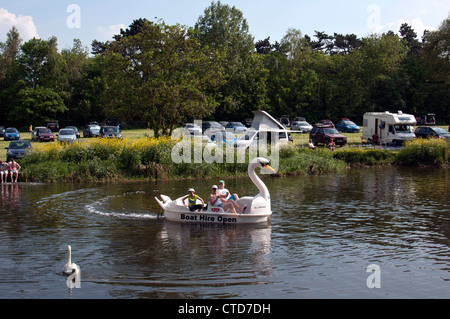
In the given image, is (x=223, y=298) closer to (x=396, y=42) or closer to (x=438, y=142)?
(x=438, y=142)

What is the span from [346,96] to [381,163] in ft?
135

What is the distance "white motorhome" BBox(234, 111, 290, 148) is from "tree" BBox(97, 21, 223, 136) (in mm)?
4333

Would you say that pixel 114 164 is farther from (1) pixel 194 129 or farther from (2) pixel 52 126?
(2) pixel 52 126

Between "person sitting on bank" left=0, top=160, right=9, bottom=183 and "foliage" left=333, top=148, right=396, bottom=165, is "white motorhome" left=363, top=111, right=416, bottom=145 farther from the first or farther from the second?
"person sitting on bank" left=0, top=160, right=9, bottom=183

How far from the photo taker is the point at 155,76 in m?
40.7

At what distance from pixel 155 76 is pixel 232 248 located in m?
26.9

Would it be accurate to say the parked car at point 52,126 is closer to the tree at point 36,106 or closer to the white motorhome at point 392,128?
the tree at point 36,106

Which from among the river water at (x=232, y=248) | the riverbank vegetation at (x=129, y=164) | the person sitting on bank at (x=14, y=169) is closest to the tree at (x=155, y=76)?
the riverbank vegetation at (x=129, y=164)

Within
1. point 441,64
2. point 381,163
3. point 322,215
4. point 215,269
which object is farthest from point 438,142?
point 441,64

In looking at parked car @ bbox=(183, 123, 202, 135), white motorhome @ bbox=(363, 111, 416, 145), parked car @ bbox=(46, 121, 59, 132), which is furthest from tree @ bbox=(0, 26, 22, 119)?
white motorhome @ bbox=(363, 111, 416, 145)

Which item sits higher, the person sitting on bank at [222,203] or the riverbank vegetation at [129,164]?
the riverbank vegetation at [129,164]

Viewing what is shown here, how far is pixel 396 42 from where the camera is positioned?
7850 cm

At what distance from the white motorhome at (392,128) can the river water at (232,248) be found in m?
19.9

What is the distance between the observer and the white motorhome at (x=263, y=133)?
132ft
